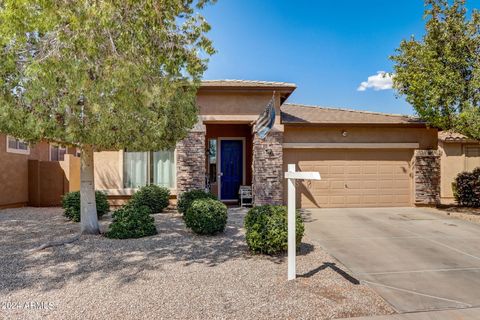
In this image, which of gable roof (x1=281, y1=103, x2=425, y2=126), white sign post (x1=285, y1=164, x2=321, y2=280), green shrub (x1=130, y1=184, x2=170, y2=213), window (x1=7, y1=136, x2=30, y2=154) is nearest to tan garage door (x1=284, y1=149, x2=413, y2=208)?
gable roof (x1=281, y1=103, x2=425, y2=126)


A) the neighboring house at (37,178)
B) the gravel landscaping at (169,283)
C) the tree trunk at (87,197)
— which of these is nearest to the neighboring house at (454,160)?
the gravel landscaping at (169,283)

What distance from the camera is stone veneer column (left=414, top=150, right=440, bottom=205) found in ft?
41.3

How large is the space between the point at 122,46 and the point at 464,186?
14.1 metres

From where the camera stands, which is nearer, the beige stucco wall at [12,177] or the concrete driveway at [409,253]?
the concrete driveway at [409,253]

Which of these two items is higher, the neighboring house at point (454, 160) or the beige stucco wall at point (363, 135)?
the beige stucco wall at point (363, 135)

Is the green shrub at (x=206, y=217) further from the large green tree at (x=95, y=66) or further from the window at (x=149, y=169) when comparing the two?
the window at (x=149, y=169)

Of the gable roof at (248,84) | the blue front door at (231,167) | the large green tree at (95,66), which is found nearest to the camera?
the large green tree at (95,66)

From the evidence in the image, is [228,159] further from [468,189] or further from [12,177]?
[468,189]

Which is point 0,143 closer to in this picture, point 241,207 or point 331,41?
point 241,207

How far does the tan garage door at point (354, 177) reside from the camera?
1269 centimetres

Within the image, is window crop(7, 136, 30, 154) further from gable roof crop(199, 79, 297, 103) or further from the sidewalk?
the sidewalk

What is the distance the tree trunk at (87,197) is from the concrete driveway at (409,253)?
5.37 m

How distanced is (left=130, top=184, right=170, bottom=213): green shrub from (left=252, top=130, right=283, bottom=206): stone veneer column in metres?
3.37

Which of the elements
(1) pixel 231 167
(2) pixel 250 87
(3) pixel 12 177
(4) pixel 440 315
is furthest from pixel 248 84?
(3) pixel 12 177
